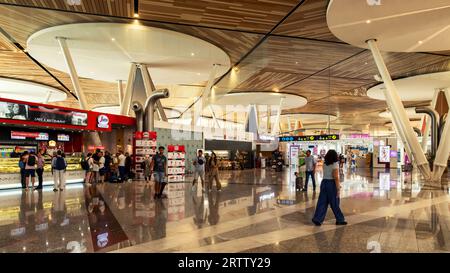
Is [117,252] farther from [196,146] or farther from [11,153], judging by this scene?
[196,146]

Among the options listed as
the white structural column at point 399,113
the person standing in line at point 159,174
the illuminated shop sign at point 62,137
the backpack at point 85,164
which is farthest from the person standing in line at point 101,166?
the white structural column at point 399,113

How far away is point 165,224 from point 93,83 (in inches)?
868

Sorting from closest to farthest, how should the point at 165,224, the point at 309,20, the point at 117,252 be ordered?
the point at 117,252
the point at 165,224
the point at 309,20

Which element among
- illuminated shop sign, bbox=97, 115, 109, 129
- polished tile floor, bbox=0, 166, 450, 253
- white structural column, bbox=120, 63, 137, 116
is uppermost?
white structural column, bbox=120, 63, 137, 116

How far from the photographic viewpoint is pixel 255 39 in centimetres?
1445

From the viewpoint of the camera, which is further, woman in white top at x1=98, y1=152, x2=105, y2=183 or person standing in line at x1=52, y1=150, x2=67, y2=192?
woman in white top at x1=98, y1=152, x2=105, y2=183

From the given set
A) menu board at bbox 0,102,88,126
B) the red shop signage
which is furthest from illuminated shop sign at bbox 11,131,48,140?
menu board at bbox 0,102,88,126

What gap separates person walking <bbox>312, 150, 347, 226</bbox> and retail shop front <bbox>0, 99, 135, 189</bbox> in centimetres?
1159

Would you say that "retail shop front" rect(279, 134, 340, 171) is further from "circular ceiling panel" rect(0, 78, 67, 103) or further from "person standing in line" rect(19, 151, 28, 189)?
"circular ceiling panel" rect(0, 78, 67, 103)

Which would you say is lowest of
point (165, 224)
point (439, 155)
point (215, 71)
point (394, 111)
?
point (165, 224)

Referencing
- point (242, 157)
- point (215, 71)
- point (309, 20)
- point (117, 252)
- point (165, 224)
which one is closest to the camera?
point (117, 252)

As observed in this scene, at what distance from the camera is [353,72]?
19938 millimetres

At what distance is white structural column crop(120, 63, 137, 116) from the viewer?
18.2 metres
